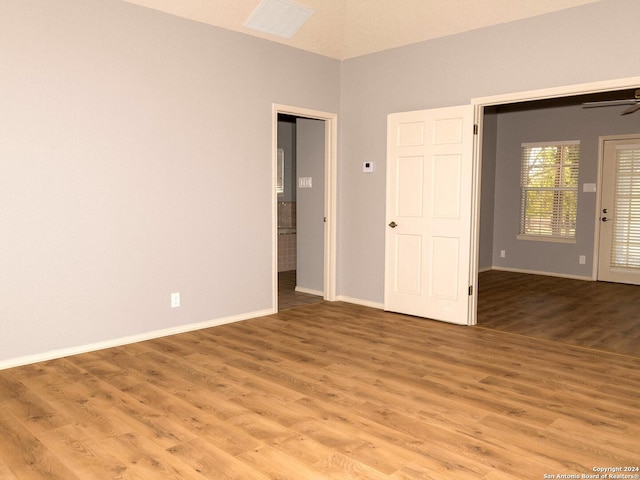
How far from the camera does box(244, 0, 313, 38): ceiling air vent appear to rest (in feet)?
15.5

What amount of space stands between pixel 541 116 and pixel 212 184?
228 inches

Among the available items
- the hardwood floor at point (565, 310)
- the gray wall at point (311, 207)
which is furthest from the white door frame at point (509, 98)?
the gray wall at point (311, 207)

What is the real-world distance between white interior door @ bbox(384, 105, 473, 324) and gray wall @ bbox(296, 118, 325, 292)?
1.03 m

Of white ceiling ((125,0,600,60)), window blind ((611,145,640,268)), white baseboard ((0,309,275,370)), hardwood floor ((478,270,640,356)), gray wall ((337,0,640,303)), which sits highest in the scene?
white ceiling ((125,0,600,60))

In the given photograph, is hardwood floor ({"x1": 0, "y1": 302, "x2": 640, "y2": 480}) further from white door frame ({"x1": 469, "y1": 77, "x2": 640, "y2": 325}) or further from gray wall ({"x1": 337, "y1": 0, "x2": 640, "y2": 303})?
gray wall ({"x1": 337, "y1": 0, "x2": 640, "y2": 303})

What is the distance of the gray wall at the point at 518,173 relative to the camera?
7.71 m

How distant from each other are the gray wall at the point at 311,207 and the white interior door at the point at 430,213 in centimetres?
103

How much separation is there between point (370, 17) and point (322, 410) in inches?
151

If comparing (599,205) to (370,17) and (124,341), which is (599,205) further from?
(124,341)

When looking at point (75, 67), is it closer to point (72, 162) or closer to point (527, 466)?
point (72, 162)

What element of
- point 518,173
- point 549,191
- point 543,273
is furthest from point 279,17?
point 543,273

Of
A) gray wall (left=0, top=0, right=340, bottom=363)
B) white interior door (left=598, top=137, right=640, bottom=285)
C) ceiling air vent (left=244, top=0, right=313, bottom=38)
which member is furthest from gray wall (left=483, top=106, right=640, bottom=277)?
ceiling air vent (left=244, top=0, right=313, bottom=38)

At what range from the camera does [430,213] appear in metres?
5.19

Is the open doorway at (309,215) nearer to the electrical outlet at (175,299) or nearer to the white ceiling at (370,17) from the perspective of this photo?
the white ceiling at (370,17)
